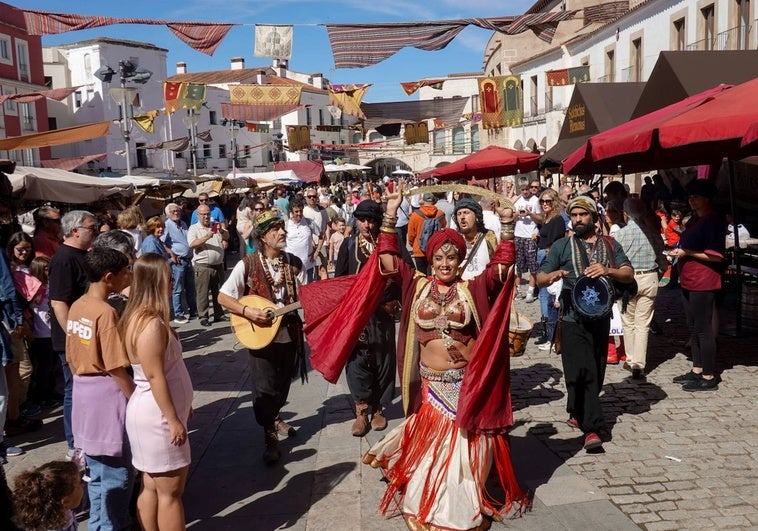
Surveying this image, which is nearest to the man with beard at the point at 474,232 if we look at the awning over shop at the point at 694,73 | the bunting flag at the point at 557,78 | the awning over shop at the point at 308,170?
the awning over shop at the point at 694,73

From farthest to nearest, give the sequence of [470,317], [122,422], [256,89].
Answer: [256,89]
[470,317]
[122,422]

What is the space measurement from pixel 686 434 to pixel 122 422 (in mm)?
4136

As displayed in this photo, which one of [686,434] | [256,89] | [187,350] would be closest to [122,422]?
[686,434]

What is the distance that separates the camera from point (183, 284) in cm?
1067

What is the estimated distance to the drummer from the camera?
201 inches

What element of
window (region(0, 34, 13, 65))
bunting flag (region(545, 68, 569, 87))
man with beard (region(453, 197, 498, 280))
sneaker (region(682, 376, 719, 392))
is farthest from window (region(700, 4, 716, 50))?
window (region(0, 34, 13, 65))

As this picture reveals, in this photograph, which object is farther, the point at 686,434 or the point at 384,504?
the point at 686,434

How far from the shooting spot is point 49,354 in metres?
6.55

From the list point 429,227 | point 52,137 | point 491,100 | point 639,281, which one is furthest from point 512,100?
point 639,281

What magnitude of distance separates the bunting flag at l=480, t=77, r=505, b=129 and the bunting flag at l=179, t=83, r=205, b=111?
7605 mm

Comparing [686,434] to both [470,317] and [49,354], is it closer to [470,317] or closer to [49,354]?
[470,317]

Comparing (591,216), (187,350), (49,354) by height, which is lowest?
(187,350)

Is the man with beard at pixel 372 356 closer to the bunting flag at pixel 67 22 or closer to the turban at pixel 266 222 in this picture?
the turban at pixel 266 222

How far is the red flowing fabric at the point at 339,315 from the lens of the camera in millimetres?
4480
